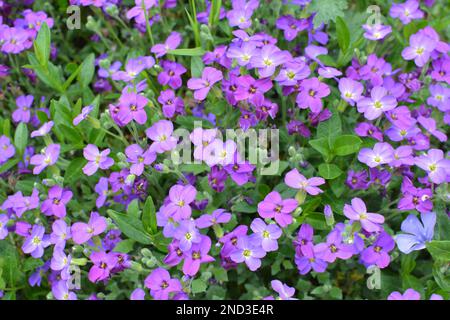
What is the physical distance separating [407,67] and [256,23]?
102cm

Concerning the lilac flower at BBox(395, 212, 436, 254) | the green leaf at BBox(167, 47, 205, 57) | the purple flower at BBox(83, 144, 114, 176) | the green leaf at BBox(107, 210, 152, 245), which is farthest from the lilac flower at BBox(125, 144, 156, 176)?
the lilac flower at BBox(395, 212, 436, 254)

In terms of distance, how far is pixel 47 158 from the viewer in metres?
2.87

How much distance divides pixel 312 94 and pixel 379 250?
0.85 m

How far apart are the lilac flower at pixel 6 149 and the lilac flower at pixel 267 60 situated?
1.49 m

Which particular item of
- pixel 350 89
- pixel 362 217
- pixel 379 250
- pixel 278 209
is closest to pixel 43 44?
pixel 278 209

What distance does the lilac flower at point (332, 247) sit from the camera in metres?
2.54

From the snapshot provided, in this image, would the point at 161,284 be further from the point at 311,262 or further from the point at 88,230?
the point at 311,262

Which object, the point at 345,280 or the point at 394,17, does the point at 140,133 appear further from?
the point at 394,17

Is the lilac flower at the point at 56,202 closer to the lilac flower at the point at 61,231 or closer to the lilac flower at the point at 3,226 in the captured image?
the lilac flower at the point at 61,231

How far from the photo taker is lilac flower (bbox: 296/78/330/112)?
8.80ft

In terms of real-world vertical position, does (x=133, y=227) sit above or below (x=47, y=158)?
below

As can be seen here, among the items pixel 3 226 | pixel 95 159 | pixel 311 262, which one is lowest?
pixel 311 262

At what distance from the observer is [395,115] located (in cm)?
283

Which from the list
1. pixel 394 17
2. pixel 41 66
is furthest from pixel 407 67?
pixel 41 66
